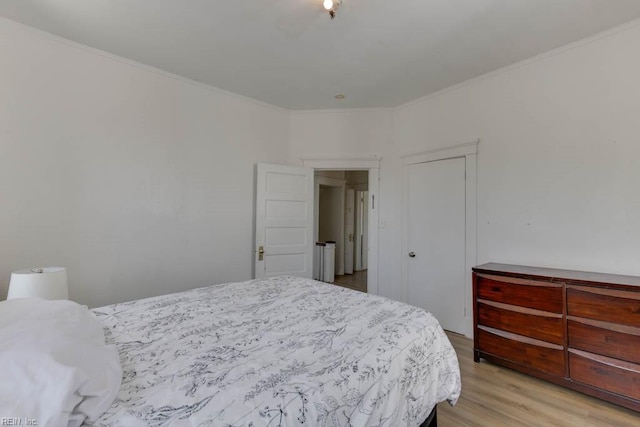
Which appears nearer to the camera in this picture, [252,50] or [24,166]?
[24,166]

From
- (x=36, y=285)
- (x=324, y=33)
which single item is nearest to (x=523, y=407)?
(x=324, y=33)

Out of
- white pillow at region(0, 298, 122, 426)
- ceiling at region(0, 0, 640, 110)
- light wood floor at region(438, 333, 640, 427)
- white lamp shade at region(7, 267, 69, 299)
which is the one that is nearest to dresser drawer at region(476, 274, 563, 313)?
light wood floor at region(438, 333, 640, 427)

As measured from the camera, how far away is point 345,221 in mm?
7008

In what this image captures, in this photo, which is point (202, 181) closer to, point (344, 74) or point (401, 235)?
point (344, 74)

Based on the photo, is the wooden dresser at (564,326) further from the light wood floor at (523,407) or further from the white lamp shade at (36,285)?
the white lamp shade at (36,285)

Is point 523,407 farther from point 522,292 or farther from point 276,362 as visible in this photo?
point 276,362

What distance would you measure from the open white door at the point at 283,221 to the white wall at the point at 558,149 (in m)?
1.72

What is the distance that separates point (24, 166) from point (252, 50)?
6.81ft

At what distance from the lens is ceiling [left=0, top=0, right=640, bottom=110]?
216cm

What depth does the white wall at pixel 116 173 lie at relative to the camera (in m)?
2.37

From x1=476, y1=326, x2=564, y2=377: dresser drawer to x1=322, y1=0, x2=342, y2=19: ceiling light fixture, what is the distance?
2886 mm

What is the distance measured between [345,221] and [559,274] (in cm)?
479

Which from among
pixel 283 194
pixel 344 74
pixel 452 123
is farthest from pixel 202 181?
pixel 452 123

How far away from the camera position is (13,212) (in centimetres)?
232
